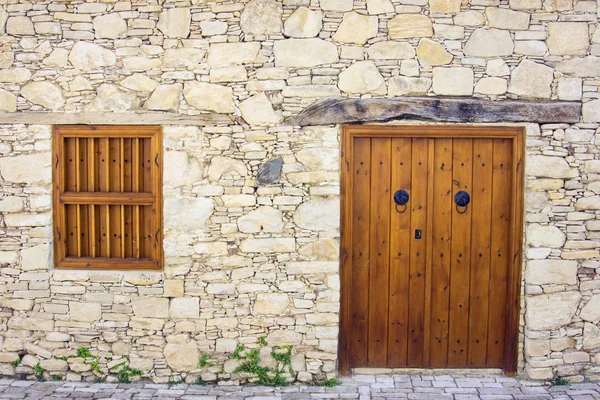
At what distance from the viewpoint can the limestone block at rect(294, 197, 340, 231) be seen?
189 inches

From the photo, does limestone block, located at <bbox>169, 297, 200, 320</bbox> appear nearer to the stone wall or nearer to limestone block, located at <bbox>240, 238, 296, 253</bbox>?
the stone wall

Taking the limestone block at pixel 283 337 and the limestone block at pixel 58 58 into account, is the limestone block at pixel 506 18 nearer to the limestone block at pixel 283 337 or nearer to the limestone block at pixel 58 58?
the limestone block at pixel 283 337

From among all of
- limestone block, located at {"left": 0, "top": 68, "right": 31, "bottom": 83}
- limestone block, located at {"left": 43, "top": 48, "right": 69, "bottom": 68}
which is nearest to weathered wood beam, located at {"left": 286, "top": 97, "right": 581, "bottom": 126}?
limestone block, located at {"left": 43, "top": 48, "right": 69, "bottom": 68}

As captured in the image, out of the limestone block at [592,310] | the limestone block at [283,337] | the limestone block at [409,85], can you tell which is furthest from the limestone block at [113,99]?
the limestone block at [592,310]

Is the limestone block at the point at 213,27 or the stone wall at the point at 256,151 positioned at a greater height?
the limestone block at the point at 213,27

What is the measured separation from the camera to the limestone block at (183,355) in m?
4.87

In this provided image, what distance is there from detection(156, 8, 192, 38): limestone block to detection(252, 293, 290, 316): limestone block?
2.22 m

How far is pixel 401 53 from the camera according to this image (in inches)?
187

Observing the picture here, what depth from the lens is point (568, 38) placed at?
477 cm

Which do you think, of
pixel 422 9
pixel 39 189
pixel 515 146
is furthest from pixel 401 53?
pixel 39 189

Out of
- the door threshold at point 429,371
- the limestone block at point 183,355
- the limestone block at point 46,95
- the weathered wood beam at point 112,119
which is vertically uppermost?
the limestone block at point 46,95

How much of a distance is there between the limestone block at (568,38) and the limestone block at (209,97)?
2620 millimetres

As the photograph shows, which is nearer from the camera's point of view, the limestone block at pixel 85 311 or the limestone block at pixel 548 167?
the limestone block at pixel 548 167

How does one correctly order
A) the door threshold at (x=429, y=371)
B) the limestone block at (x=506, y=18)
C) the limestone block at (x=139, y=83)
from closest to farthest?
1. the limestone block at (x=506, y=18)
2. the limestone block at (x=139, y=83)
3. the door threshold at (x=429, y=371)
